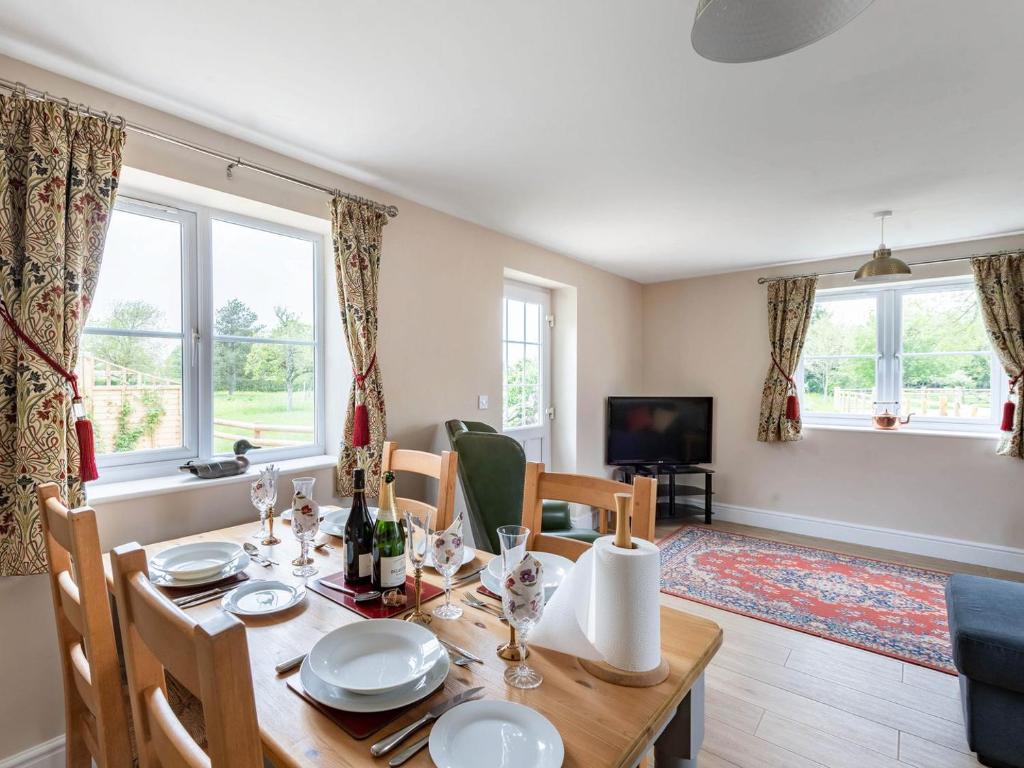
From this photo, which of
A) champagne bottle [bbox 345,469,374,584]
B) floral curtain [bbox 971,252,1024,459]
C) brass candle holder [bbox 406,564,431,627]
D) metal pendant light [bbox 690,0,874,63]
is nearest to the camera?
metal pendant light [bbox 690,0,874,63]

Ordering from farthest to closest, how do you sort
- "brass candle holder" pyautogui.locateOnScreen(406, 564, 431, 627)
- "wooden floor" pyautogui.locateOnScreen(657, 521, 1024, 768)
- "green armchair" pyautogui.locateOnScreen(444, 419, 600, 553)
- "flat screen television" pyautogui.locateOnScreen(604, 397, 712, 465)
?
1. "flat screen television" pyautogui.locateOnScreen(604, 397, 712, 465)
2. "green armchair" pyautogui.locateOnScreen(444, 419, 600, 553)
3. "wooden floor" pyautogui.locateOnScreen(657, 521, 1024, 768)
4. "brass candle holder" pyautogui.locateOnScreen(406, 564, 431, 627)

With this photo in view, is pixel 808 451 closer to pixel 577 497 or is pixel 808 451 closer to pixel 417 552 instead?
pixel 577 497

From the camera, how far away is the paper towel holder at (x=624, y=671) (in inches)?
36.5

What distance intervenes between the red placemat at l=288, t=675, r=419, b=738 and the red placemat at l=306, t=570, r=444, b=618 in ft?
1.08

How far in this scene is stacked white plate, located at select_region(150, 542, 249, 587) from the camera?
1.37 m

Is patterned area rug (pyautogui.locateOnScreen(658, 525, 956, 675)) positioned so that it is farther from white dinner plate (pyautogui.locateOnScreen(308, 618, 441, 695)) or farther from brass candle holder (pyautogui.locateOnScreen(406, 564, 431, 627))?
white dinner plate (pyautogui.locateOnScreen(308, 618, 441, 695))

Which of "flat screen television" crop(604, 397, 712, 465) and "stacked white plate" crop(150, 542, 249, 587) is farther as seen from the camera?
"flat screen television" crop(604, 397, 712, 465)

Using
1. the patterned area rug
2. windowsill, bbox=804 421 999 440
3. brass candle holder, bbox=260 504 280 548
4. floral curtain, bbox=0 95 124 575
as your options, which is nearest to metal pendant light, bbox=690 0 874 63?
brass candle holder, bbox=260 504 280 548

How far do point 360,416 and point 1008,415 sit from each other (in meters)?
4.45

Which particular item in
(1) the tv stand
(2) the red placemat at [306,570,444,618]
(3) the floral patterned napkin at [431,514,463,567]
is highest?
(3) the floral patterned napkin at [431,514,463,567]

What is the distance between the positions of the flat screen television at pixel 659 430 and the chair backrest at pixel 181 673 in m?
4.34

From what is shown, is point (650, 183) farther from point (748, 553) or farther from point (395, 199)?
point (748, 553)

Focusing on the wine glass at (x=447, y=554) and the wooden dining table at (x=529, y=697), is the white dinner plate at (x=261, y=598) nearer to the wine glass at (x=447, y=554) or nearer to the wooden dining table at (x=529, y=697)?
the wooden dining table at (x=529, y=697)

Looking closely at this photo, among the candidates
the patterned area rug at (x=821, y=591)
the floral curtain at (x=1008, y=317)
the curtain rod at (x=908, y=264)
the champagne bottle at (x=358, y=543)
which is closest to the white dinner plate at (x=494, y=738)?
the champagne bottle at (x=358, y=543)
